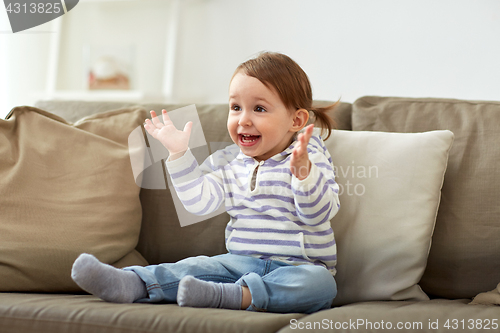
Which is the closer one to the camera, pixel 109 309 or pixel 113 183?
pixel 109 309

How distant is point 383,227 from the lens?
110 centimetres

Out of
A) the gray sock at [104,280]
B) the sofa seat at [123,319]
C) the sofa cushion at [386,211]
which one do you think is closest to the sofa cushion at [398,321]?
the sofa seat at [123,319]

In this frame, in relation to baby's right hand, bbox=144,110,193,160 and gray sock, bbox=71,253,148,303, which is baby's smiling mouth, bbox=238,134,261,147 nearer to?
baby's right hand, bbox=144,110,193,160

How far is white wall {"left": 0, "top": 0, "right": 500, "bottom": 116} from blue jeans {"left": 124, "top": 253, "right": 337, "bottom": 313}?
1.08 m

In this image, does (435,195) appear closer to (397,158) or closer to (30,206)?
(397,158)

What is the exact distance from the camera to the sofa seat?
29.4 inches

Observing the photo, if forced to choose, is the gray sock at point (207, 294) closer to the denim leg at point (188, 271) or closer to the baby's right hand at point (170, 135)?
the denim leg at point (188, 271)

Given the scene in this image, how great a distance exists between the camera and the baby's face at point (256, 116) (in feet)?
3.56

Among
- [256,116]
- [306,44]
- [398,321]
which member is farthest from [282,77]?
[306,44]

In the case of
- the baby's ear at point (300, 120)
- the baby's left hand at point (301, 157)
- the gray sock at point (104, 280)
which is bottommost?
the gray sock at point (104, 280)

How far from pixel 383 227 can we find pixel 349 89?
35.4 inches

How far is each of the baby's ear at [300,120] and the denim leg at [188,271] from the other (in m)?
0.34

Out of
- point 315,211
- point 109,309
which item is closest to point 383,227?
point 315,211

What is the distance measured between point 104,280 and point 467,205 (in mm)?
858
